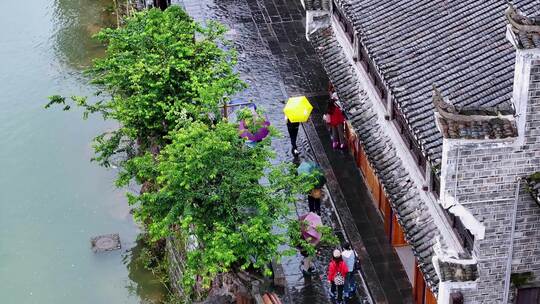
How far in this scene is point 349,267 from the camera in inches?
1078

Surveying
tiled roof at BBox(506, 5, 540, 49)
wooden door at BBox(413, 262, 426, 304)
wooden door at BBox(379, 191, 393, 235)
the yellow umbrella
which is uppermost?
the yellow umbrella

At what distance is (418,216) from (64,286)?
13879 mm

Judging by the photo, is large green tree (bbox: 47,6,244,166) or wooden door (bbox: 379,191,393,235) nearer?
wooden door (bbox: 379,191,393,235)

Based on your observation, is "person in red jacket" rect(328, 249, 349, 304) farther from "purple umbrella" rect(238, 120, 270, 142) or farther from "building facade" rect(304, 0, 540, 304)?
A: "purple umbrella" rect(238, 120, 270, 142)

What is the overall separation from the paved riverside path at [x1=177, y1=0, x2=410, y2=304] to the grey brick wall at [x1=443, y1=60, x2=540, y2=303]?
6.52 m

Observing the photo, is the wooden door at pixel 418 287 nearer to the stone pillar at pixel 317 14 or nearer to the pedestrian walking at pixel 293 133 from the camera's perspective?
the pedestrian walking at pixel 293 133

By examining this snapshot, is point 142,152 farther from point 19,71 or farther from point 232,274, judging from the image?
point 19,71

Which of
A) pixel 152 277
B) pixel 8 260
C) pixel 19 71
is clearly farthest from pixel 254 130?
pixel 19 71

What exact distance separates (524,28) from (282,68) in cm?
2068

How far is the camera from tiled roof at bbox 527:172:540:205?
68.6 feet

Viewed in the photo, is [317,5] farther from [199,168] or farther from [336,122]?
[199,168]

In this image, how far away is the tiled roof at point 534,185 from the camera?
→ 20906mm

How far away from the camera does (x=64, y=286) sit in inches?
1318

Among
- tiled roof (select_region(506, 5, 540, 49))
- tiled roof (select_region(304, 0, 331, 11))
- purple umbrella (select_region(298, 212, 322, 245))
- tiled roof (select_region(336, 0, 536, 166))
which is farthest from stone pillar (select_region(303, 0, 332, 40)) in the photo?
tiled roof (select_region(506, 5, 540, 49))
